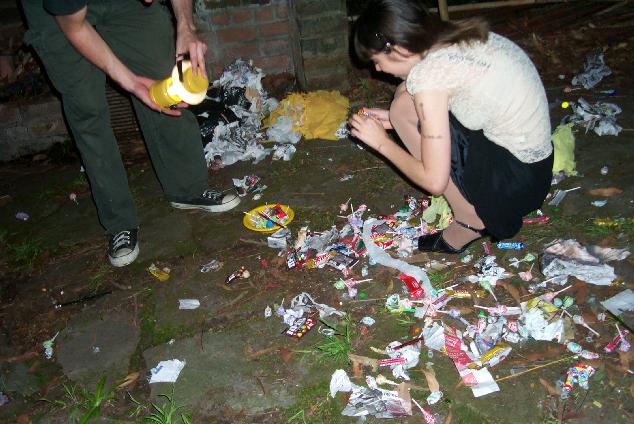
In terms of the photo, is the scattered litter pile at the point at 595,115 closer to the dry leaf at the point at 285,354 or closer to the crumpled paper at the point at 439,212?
the crumpled paper at the point at 439,212

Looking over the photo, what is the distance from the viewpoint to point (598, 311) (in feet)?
Result: 6.98

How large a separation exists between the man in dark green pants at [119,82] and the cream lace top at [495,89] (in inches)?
46.3

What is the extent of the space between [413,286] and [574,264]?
783 millimetres

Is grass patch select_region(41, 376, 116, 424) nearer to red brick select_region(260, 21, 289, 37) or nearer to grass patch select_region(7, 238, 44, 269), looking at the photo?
grass patch select_region(7, 238, 44, 269)

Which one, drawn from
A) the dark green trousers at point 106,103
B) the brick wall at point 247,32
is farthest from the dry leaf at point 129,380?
the brick wall at point 247,32

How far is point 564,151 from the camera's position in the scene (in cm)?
297

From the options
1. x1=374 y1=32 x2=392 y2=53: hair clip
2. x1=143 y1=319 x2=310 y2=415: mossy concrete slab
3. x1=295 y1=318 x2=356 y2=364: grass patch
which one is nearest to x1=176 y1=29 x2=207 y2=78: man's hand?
x1=374 y1=32 x2=392 y2=53: hair clip

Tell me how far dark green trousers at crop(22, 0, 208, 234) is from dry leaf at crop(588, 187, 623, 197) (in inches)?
95.9

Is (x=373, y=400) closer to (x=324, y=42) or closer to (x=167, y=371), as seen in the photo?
(x=167, y=371)

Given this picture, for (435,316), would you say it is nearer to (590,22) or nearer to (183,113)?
(183,113)

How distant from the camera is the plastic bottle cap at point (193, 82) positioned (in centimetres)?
227

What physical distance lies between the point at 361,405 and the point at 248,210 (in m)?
1.66

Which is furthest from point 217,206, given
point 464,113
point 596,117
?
point 596,117

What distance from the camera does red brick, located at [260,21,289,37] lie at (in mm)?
4414
